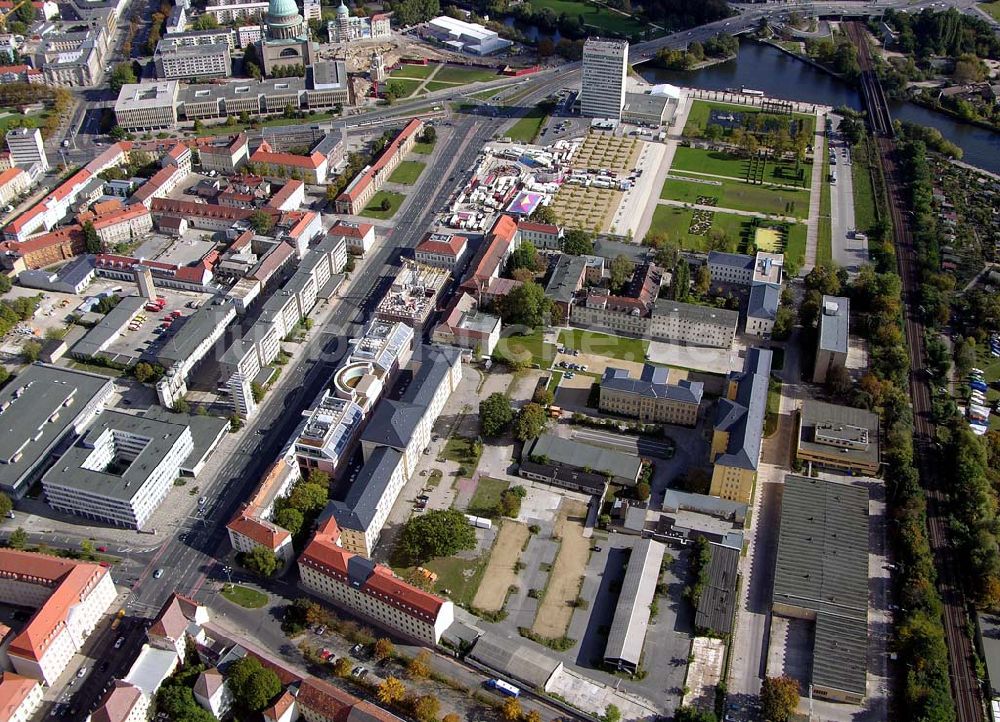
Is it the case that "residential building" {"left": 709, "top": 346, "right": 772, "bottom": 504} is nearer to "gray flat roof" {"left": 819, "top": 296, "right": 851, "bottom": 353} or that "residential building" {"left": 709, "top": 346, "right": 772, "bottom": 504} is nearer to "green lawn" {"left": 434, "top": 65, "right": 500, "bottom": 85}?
"gray flat roof" {"left": 819, "top": 296, "right": 851, "bottom": 353}

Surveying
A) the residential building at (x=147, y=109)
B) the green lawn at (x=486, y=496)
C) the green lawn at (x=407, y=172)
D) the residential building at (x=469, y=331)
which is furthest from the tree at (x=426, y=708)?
the residential building at (x=147, y=109)

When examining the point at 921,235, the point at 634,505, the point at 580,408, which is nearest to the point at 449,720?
the point at 634,505

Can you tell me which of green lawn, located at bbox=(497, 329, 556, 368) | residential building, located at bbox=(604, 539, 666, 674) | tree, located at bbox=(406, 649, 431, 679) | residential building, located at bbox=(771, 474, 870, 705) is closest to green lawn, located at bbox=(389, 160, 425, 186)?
green lawn, located at bbox=(497, 329, 556, 368)

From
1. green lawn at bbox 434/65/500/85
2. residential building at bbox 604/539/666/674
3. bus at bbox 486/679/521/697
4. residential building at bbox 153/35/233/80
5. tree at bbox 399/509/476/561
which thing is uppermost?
residential building at bbox 153/35/233/80

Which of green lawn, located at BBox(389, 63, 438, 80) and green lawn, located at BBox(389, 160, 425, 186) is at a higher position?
green lawn, located at BBox(389, 63, 438, 80)

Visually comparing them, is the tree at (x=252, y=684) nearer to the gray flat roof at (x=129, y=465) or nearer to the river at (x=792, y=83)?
the gray flat roof at (x=129, y=465)

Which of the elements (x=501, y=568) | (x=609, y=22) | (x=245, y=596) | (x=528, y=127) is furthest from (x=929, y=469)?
(x=609, y=22)
